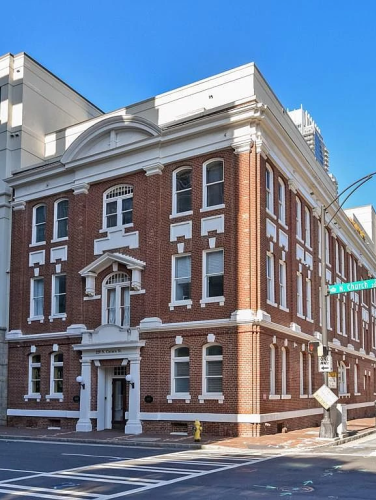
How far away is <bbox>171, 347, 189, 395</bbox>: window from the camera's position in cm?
2653

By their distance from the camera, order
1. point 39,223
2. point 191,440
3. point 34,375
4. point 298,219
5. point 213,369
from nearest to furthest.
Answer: point 191,440, point 213,369, point 34,375, point 298,219, point 39,223

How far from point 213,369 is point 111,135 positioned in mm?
12082

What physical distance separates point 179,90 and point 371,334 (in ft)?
96.6

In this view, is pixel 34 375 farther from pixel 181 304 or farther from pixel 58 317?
pixel 181 304

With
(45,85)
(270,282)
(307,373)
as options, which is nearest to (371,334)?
(307,373)

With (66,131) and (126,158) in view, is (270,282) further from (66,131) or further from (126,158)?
(66,131)

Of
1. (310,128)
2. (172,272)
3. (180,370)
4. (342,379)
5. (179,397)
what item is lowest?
(179,397)

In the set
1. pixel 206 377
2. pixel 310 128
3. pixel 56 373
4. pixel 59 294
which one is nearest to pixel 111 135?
pixel 59 294

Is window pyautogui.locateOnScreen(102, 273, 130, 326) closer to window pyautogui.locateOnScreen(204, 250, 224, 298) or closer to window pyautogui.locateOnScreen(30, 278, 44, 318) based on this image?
window pyautogui.locateOnScreen(204, 250, 224, 298)

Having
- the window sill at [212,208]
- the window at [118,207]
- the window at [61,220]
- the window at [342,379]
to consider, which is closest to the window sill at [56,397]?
the window at [61,220]

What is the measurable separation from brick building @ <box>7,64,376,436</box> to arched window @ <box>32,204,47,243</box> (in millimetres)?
90

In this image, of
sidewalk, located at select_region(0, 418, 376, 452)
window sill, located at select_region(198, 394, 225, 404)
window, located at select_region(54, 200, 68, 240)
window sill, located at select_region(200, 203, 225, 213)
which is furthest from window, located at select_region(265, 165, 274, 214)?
window, located at select_region(54, 200, 68, 240)

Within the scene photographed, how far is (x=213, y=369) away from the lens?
84.6 ft

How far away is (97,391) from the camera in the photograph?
2859 centimetres
